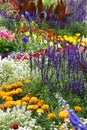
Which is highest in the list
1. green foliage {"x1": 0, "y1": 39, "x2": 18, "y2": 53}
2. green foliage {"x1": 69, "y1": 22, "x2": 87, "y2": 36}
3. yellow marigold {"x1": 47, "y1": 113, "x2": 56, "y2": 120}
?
yellow marigold {"x1": 47, "y1": 113, "x2": 56, "y2": 120}

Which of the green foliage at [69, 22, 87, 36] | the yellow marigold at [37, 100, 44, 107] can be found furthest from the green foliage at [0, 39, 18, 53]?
the yellow marigold at [37, 100, 44, 107]

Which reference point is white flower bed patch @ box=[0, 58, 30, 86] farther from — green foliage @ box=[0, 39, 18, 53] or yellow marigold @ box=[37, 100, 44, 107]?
green foliage @ box=[0, 39, 18, 53]

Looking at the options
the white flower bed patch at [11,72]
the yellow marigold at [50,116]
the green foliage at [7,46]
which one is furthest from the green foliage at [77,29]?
the yellow marigold at [50,116]

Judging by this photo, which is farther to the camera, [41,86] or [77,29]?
[77,29]

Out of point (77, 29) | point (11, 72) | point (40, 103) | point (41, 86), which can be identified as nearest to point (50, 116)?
point (40, 103)

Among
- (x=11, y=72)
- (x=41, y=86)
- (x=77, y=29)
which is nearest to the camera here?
(x=41, y=86)

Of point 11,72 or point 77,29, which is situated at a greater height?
point 11,72

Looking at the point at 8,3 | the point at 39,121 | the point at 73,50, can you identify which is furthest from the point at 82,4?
the point at 39,121

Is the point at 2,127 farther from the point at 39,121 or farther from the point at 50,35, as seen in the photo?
the point at 50,35

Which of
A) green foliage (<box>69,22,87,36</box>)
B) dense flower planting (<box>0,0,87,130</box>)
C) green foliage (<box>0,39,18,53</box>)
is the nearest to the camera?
dense flower planting (<box>0,0,87,130</box>)

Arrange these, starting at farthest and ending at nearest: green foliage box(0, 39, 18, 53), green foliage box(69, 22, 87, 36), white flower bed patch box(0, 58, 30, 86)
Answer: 1. green foliage box(69, 22, 87, 36)
2. green foliage box(0, 39, 18, 53)
3. white flower bed patch box(0, 58, 30, 86)

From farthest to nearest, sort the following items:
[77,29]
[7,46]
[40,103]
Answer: [77,29]
[7,46]
[40,103]

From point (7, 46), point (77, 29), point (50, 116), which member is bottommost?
point (77, 29)

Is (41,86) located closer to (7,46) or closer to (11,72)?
(11,72)
